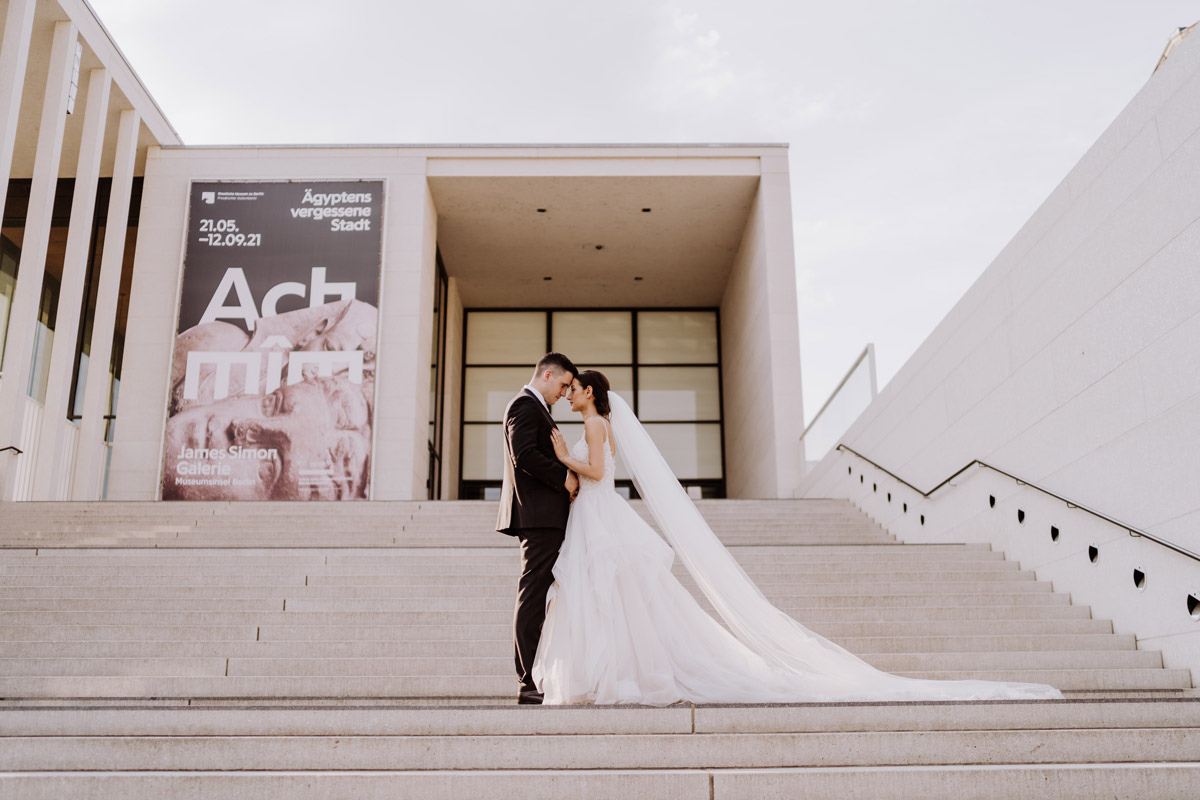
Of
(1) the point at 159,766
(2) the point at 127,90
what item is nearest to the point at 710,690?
(1) the point at 159,766

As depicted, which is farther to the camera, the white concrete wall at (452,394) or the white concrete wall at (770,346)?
the white concrete wall at (452,394)

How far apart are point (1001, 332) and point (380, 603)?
5563 mm

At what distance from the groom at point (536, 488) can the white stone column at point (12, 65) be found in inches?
408

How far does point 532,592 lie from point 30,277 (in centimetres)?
1092

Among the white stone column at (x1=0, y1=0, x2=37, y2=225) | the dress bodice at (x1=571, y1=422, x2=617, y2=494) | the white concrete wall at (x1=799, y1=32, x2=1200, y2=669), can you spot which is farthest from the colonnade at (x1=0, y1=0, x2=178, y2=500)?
A: the white concrete wall at (x1=799, y1=32, x2=1200, y2=669)

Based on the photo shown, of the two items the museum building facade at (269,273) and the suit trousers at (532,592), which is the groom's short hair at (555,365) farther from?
the museum building facade at (269,273)

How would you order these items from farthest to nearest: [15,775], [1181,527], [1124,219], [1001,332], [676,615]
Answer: [1001,332] → [1124,219] → [1181,527] → [676,615] → [15,775]

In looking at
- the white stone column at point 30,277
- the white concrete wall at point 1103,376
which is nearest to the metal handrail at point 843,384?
the white concrete wall at point 1103,376

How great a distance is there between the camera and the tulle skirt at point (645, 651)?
4.43m

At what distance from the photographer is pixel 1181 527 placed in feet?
18.8

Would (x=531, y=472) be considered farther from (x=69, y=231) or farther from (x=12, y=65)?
(x=69, y=231)

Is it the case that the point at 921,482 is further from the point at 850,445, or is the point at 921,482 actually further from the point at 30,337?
the point at 30,337

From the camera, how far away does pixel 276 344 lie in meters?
15.2

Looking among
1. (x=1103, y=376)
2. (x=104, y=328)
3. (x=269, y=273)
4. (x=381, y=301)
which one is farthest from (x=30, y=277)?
(x=1103, y=376)
